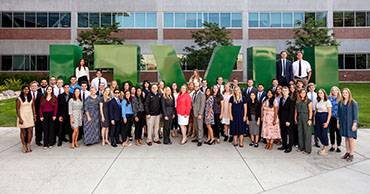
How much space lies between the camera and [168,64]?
1124cm

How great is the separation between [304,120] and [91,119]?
587 centimetres

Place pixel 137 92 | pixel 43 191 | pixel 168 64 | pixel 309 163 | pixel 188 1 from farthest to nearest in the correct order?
pixel 188 1 → pixel 168 64 → pixel 137 92 → pixel 309 163 → pixel 43 191

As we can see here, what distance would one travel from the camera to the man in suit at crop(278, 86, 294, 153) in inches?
333

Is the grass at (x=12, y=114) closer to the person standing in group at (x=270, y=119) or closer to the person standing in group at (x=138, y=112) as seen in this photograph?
the person standing in group at (x=270, y=119)

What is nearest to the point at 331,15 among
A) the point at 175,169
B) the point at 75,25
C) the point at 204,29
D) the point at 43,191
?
the point at 204,29

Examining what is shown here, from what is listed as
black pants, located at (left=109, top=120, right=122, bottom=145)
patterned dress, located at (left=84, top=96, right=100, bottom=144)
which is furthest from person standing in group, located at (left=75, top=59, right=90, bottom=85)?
black pants, located at (left=109, top=120, right=122, bottom=145)

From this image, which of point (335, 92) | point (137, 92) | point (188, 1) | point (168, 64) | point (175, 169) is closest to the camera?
point (175, 169)

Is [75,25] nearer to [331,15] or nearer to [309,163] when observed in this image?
[331,15]

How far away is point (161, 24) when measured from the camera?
1224 inches

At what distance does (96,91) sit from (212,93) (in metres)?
3.48

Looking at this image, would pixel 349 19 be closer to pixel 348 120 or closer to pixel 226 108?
pixel 226 108

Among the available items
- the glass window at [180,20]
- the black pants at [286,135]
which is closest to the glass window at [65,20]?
the glass window at [180,20]

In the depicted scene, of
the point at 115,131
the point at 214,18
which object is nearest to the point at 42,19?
the point at 214,18

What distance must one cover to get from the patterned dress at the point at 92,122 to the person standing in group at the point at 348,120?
21.2 feet
